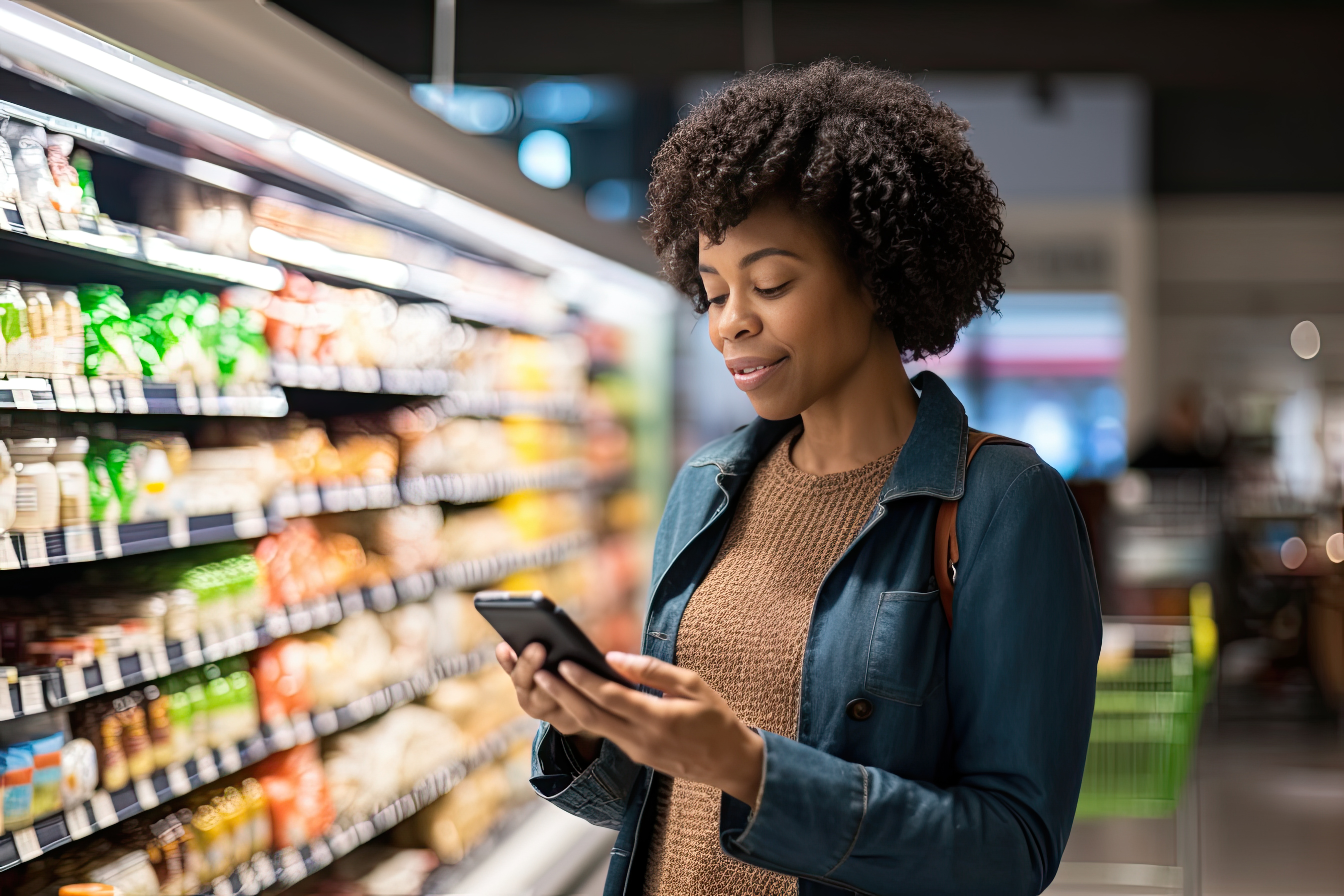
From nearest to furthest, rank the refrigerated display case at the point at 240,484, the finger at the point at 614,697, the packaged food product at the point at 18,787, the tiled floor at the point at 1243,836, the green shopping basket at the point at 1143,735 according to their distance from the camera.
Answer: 1. the finger at the point at 614,697
2. the packaged food product at the point at 18,787
3. the refrigerated display case at the point at 240,484
4. the green shopping basket at the point at 1143,735
5. the tiled floor at the point at 1243,836

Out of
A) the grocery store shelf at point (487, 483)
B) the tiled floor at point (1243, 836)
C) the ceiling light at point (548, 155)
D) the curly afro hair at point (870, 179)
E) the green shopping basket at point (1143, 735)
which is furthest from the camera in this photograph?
the ceiling light at point (548, 155)

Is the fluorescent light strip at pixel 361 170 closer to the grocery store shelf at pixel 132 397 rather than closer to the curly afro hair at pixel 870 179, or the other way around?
the grocery store shelf at pixel 132 397

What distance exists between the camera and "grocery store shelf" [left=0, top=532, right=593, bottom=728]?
2.18 meters

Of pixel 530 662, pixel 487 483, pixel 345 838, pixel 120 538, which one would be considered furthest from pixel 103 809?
pixel 487 483

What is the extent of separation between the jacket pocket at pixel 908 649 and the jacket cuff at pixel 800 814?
12cm

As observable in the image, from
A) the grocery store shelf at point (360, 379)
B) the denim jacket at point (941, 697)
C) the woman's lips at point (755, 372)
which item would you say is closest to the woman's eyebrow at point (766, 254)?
the woman's lips at point (755, 372)

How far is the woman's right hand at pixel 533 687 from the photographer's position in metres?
1.20

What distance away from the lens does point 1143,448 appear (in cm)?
1034

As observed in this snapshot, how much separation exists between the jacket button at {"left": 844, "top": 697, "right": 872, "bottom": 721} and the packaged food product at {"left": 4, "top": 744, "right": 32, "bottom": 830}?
5.33 feet

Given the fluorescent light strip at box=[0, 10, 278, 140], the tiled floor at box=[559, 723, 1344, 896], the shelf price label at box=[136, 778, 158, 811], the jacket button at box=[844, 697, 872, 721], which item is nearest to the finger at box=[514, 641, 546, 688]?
the jacket button at box=[844, 697, 872, 721]

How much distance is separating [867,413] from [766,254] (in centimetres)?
25

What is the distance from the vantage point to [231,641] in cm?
281

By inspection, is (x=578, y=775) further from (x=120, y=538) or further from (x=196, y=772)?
(x=196, y=772)

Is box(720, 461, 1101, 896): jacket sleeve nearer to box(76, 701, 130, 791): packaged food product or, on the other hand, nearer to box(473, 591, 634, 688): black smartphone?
box(473, 591, 634, 688): black smartphone
